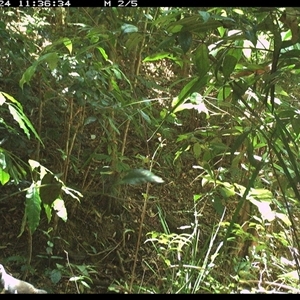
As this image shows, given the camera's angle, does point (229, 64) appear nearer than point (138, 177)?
No

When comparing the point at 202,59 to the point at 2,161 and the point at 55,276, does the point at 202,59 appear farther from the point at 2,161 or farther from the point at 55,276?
the point at 55,276

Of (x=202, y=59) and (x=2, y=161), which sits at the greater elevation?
(x=202, y=59)

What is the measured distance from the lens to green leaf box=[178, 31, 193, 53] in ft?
1.71

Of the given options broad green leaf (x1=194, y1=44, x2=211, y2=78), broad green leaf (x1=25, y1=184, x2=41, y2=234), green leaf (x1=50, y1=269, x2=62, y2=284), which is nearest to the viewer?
broad green leaf (x1=194, y1=44, x2=211, y2=78)

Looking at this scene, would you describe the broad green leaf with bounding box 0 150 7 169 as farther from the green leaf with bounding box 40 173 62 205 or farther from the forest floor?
the forest floor

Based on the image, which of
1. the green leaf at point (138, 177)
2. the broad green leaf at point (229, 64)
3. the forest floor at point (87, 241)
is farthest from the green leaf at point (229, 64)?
the forest floor at point (87, 241)

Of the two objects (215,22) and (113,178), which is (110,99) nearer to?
(113,178)

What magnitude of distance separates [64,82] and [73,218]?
436 mm

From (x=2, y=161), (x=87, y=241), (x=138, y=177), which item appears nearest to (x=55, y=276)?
(x=87, y=241)

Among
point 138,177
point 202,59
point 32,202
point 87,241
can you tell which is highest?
point 202,59

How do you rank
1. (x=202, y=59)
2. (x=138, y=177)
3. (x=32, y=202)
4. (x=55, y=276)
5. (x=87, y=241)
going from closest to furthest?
(x=138, y=177) → (x=202, y=59) → (x=32, y=202) → (x=55, y=276) → (x=87, y=241)

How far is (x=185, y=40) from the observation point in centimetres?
53

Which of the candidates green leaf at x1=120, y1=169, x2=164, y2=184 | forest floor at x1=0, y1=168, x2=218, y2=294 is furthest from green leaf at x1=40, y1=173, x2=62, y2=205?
forest floor at x1=0, y1=168, x2=218, y2=294

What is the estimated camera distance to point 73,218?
1.42 meters
